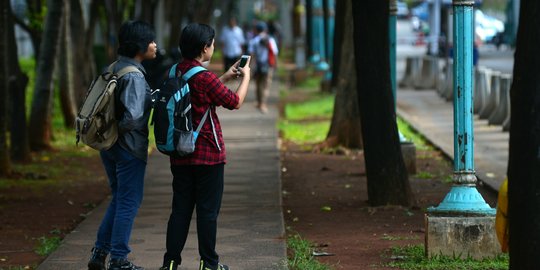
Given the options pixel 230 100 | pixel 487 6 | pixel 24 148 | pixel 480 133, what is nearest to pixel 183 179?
pixel 230 100

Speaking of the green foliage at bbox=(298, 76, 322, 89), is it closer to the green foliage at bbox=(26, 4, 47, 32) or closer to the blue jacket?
the green foliage at bbox=(26, 4, 47, 32)

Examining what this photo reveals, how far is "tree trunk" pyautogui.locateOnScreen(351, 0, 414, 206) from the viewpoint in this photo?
10297 millimetres

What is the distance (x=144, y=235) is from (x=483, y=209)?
2863 millimetres

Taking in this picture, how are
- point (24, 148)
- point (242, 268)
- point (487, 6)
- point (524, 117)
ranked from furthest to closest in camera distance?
point (487, 6) → point (24, 148) → point (242, 268) → point (524, 117)

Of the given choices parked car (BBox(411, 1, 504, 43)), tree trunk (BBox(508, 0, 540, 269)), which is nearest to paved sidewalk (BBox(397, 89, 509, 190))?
tree trunk (BBox(508, 0, 540, 269))

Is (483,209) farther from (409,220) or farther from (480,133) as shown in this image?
(480,133)

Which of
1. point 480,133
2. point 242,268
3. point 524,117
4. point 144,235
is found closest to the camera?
point 524,117

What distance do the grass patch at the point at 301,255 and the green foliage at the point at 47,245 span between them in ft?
5.93

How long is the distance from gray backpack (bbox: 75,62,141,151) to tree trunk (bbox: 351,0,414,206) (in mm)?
3479

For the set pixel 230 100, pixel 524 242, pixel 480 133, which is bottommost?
pixel 480 133

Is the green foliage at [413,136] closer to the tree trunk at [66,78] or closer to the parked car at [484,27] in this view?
the tree trunk at [66,78]

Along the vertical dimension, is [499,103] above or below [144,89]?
below

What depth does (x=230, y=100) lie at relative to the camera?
712cm

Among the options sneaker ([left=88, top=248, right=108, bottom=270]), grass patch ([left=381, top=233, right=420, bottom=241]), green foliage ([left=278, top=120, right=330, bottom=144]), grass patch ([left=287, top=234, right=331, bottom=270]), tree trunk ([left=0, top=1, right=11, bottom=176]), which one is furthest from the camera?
green foliage ([left=278, top=120, right=330, bottom=144])
